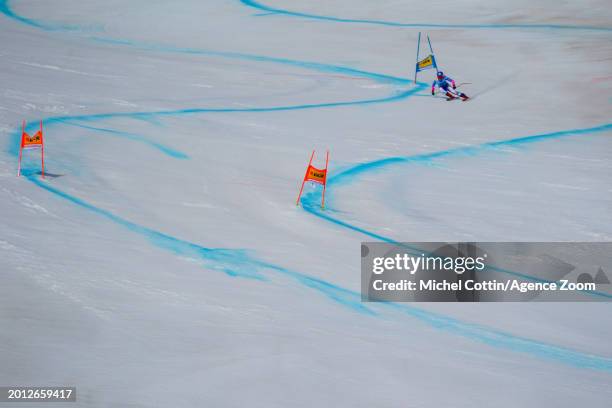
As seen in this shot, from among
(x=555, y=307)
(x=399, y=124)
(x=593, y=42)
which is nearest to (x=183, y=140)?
(x=399, y=124)

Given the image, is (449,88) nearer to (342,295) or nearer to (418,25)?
(418,25)

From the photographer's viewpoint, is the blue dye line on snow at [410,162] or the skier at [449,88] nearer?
the blue dye line on snow at [410,162]

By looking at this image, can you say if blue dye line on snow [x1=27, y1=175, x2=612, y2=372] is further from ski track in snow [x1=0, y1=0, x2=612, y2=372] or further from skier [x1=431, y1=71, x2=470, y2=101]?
skier [x1=431, y1=71, x2=470, y2=101]

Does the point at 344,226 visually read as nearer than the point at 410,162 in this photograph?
Yes

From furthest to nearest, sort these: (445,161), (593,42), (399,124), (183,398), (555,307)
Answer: (593,42), (399,124), (445,161), (555,307), (183,398)

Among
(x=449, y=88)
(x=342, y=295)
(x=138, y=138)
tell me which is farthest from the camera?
(x=449, y=88)

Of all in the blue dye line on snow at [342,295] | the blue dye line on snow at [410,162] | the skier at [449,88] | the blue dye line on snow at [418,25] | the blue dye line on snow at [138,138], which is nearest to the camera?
the blue dye line on snow at [342,295]

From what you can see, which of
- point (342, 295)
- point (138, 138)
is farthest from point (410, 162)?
point (342, 295)

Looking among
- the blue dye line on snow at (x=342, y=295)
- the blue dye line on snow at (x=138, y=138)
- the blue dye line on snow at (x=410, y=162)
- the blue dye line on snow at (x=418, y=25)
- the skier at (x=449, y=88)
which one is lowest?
the blue dye line on snow at (x=342, y=295)

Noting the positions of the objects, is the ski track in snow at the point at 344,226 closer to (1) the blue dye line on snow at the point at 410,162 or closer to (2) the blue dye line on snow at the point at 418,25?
(1) the blue dye line on snow at the point at 410,162

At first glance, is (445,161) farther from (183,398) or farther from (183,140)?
(183,398)

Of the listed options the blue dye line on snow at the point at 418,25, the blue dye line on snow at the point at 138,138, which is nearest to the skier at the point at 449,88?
the blue dye line on snow at the point at 138,138
